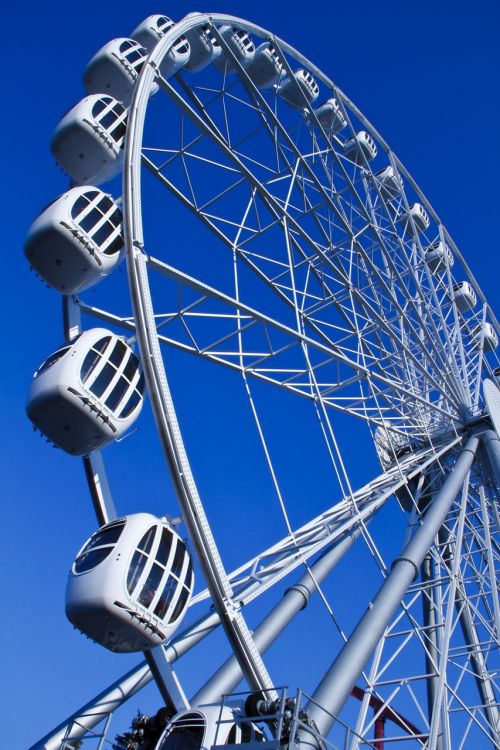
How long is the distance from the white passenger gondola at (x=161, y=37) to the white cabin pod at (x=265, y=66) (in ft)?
9.21

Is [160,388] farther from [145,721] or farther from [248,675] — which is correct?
[145,721]

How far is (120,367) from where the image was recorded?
934 cm

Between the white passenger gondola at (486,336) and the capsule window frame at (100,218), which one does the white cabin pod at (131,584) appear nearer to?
the capsule window frame at (100,218)

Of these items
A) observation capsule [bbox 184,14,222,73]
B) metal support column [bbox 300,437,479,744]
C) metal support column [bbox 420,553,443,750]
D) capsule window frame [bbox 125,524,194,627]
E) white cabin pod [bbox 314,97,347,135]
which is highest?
white cabin pod [bbox 314,97,347,135]

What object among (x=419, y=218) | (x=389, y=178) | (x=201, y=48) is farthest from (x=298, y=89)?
(x=419, y=218)

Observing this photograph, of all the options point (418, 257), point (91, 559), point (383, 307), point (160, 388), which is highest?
point (418, 257)

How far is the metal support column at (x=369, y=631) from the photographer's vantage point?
8.79 meters

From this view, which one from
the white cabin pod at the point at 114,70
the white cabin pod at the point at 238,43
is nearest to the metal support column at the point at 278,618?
the white cabin pod at the point at 114,70

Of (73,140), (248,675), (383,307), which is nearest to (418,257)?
(383,307)

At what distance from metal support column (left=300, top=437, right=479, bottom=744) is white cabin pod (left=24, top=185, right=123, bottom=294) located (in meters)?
6.18

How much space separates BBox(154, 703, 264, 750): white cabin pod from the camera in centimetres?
746

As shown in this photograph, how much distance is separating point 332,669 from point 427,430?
1163cm

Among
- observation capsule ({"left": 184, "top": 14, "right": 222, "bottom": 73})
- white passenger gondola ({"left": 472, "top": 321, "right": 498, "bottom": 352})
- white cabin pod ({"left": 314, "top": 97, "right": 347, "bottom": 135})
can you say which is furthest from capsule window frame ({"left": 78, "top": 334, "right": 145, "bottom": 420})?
white passenger gondola ({"left": 472, "top": 321, "right": 498, "bottom": 352})

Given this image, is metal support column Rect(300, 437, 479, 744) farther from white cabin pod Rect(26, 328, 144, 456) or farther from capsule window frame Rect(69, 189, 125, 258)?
capsule window frame Rect(69, 189, 125, 258)
